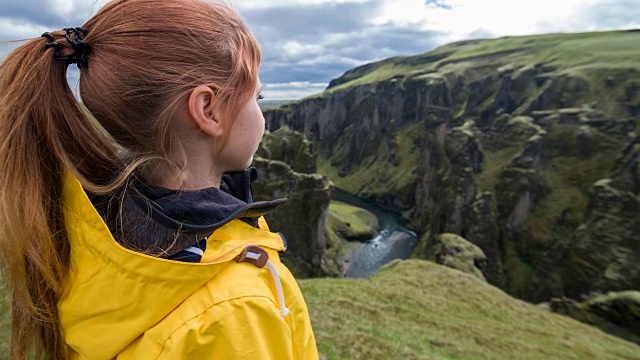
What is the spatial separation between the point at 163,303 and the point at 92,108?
1396 mm

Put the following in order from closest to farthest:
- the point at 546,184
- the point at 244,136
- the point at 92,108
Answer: the point at 92,108 < the point at 244,136 < the point at 546,184

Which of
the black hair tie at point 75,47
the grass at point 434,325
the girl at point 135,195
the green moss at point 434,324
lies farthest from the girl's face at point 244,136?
A: the green moss at point 434,324

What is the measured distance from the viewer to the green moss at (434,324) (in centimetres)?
1454

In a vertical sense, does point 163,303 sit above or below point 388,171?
above

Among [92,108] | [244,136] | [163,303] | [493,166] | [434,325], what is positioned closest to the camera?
[163,303]

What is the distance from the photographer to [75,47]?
8.45 ft

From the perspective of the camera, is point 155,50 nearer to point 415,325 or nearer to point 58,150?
point 58,150

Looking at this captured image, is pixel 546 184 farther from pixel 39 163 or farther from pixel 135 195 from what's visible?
pixel 39 163

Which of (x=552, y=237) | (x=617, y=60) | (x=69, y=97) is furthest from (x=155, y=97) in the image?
(x=617, y=60)

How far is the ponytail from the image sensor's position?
97.9 inches

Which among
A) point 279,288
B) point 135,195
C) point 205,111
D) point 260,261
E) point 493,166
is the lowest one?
point 493,166

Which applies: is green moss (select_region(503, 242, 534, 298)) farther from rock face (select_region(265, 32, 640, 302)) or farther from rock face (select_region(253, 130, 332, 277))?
rock face (select_region(253, 130, 332, 277))

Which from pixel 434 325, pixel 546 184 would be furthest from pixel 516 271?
pixel 434 325

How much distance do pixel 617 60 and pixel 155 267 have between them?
564ft
